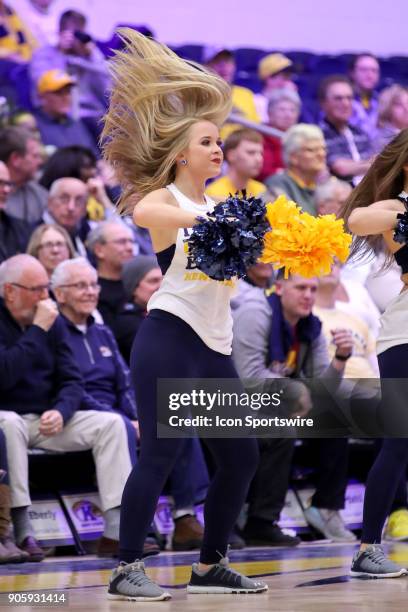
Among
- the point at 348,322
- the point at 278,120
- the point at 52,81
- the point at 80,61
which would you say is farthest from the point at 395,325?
the point at 80,61

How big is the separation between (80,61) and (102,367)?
455 centimetres

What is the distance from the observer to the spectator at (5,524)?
5.70 m

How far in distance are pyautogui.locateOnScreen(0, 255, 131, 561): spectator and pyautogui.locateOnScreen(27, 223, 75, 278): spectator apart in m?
0.78

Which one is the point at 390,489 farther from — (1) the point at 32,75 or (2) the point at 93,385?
(1) the point at 32,75

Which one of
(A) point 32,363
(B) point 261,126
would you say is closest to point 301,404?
(A) point 32,363

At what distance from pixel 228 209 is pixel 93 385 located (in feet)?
9.28

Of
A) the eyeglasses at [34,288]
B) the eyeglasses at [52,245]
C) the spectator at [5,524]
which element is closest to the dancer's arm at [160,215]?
the spectator at [5,524]

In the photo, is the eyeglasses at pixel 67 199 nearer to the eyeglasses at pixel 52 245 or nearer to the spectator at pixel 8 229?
the spectator at pixel 8 229

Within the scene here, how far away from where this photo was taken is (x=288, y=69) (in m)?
12.0

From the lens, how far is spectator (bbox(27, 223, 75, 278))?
7.33 metres

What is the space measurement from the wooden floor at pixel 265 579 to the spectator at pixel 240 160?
311cm
